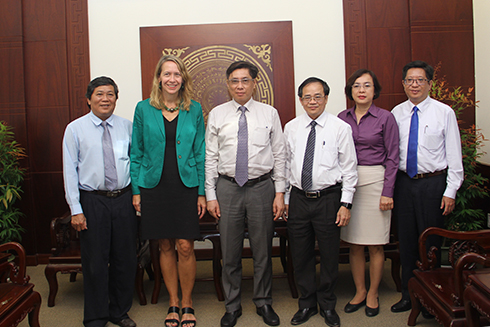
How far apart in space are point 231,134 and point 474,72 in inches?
106

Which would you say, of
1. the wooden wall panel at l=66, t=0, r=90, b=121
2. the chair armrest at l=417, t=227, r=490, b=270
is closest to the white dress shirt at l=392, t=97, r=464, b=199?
the chair armrest at l=417, t=227, r=490, b=270

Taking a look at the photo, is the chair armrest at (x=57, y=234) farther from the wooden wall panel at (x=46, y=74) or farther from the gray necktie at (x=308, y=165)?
the gray necktie at (x=308, y=165)

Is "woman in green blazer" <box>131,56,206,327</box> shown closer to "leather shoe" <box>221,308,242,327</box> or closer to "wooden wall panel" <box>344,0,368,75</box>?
"leather shoe" <box>221,308,242,327</box>

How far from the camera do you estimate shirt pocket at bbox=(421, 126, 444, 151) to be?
263 cm

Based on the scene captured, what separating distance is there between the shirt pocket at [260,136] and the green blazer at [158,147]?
357 mm

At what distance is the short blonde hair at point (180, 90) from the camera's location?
2.57 m

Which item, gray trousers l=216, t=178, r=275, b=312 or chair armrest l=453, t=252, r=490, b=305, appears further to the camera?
gray trousers l=216, t=178, r=275, b=312

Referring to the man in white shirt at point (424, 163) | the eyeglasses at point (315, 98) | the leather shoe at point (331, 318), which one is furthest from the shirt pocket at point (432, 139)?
the leather shoe at point (331, 318)

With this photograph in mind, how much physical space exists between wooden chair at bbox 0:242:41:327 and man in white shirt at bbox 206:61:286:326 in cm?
117

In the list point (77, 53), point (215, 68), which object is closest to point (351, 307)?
point (215, 68)

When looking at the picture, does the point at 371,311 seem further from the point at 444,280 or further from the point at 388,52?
the point at 388,52

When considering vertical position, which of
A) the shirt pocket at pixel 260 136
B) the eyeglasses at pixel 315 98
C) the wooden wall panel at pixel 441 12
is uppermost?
the wooden wall panel at pixel 441 12

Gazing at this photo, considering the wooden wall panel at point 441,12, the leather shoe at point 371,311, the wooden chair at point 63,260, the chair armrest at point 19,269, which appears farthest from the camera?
the wooden wall panel at point 441,12

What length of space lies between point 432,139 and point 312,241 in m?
1.06
